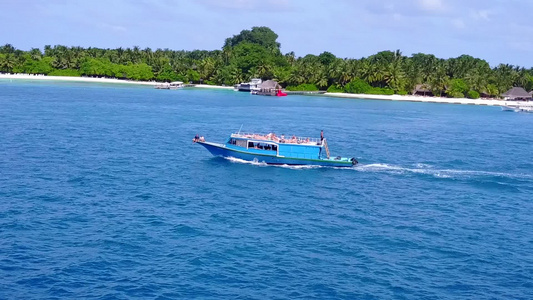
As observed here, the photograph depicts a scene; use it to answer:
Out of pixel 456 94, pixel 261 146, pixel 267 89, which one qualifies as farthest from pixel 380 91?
pixel 261 146

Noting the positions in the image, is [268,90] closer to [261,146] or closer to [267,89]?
[267,89]

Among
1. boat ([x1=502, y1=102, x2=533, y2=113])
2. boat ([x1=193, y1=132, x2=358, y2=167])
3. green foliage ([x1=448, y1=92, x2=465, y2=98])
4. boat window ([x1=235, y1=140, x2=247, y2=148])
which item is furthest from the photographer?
green foliage ([x1=448, y1=92, x2=465, y2=98])

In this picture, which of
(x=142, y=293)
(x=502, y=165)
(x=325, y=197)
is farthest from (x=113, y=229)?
(x=502, y=165)

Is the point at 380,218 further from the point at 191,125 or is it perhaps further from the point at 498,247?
the point at 191,125

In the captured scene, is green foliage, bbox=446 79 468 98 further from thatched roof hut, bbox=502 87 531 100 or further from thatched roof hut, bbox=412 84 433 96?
thatched roof hut, bbox=502 87 531 100

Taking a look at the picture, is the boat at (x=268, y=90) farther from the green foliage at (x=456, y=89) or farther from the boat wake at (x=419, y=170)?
the boat wake at (x=419, y=170)

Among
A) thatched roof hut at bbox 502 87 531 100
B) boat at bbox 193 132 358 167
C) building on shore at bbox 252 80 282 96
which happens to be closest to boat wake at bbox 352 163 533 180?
boat at bbox 193 132 358 167

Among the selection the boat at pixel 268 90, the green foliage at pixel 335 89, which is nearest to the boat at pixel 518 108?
the green foliage at pixel 335 89
